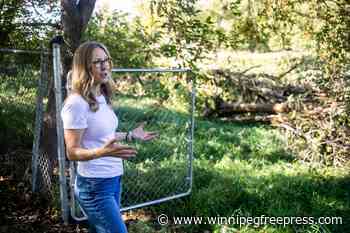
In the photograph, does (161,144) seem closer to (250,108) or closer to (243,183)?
(243,183)

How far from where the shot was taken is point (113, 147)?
2293 millimetres

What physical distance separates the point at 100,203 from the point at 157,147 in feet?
14.3

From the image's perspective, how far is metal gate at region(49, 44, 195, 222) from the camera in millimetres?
4070

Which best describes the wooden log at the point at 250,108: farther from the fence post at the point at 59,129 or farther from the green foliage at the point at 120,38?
the fence post at the point at 59,129

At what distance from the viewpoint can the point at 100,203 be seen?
2508 mm

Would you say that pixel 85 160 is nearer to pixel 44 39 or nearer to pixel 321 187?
pixel 321 187

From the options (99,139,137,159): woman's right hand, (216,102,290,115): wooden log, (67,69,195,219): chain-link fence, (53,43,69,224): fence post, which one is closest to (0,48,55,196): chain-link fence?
(53,43,69,224): fence post

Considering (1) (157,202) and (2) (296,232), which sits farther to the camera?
(1) (157,202)

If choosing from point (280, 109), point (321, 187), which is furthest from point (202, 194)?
point (280, 109)

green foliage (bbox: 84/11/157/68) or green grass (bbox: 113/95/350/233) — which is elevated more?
green foliage (bbox: 84/11/157/68)

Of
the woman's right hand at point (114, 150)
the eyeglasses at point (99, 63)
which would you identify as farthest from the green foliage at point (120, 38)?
the woman's right hand at point (114, 150)

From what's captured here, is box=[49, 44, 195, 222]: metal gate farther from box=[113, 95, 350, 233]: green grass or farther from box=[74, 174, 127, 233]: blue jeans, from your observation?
box=[74, 174, 127, 233]: blue jeans

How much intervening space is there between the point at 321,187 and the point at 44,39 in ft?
13.4

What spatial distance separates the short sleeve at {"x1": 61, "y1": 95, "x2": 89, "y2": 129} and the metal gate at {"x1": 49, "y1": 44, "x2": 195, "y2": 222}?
35.8 inches
